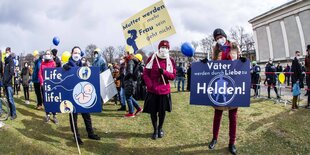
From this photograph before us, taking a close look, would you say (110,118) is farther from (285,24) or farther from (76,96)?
(285,24)

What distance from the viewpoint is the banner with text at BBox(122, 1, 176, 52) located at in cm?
695

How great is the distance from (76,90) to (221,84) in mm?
2978

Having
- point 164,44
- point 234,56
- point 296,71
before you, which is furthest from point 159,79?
point 296,71

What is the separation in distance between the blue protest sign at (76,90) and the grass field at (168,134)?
0.88 meters

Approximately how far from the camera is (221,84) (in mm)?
5645

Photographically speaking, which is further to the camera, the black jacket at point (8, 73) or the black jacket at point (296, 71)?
the black jacket at point (296, 71)

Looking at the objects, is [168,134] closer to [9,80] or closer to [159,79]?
[159,79]

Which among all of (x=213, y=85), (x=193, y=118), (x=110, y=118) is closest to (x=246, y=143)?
(x=213, y=85)

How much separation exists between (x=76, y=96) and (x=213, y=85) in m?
2.83

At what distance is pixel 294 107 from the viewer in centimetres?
953

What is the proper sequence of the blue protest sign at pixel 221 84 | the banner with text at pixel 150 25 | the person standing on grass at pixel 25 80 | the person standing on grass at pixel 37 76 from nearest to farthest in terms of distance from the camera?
1. the blue protest sign at pixel 221 84
2. the banner with text at pixel 150 25
3. the person standing on grass at pixel 37 76
4. the person standing on grass at pixel 25 80

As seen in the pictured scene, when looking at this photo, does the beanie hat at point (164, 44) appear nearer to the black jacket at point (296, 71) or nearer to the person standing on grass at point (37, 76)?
the person standing on grass at point (37, 76)

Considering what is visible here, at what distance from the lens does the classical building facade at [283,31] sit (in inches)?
2101

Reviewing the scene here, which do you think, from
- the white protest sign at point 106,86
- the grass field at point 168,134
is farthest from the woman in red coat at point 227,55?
the white protest sign at point 106,86
